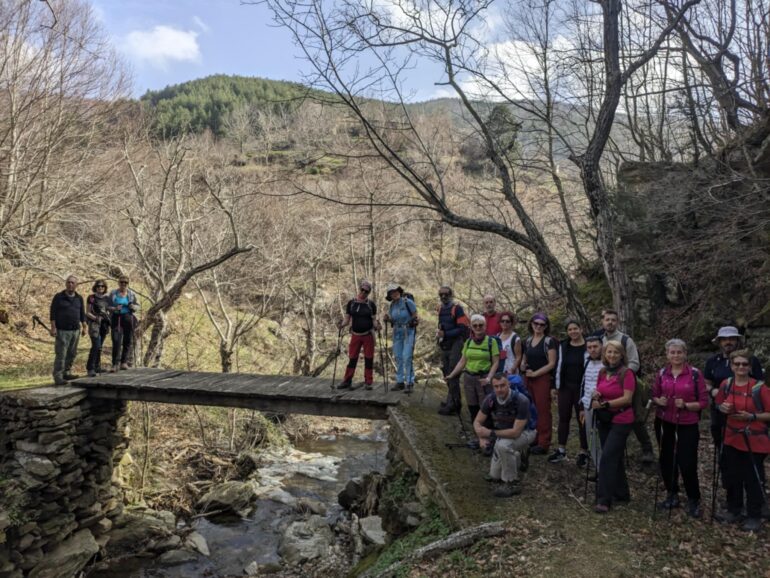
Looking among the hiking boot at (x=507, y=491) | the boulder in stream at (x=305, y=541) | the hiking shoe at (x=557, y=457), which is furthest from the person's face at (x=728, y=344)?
the boulder in stream at (x=305, y=541)

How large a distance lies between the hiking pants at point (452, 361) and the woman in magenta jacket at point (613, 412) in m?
2.51

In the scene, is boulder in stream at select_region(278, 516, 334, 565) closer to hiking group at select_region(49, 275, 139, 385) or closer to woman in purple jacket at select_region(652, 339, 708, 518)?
hiking group at select_region(49, 275, 139, 385)

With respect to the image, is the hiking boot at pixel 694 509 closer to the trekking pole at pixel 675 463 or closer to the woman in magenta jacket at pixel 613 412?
the trekking pole at pixel 675 463

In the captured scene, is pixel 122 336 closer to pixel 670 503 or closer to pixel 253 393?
pixel 253 393

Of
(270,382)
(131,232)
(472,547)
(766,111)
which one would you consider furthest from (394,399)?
(131,232)

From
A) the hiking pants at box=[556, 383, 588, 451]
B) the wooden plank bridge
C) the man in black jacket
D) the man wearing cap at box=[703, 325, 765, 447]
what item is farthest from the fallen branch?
the man in black jacket

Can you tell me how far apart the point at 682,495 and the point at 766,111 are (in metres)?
7.98

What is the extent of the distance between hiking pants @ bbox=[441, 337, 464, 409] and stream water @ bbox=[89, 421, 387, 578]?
432 centimetres

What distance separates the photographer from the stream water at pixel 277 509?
29.0 ft

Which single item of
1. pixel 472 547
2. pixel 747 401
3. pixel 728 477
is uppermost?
pixel 747 401

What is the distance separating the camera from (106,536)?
941 cm

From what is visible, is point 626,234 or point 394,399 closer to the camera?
point 394,399

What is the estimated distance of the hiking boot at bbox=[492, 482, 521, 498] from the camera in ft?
18.1

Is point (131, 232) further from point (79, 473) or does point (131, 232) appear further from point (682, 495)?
point (682, 495)
